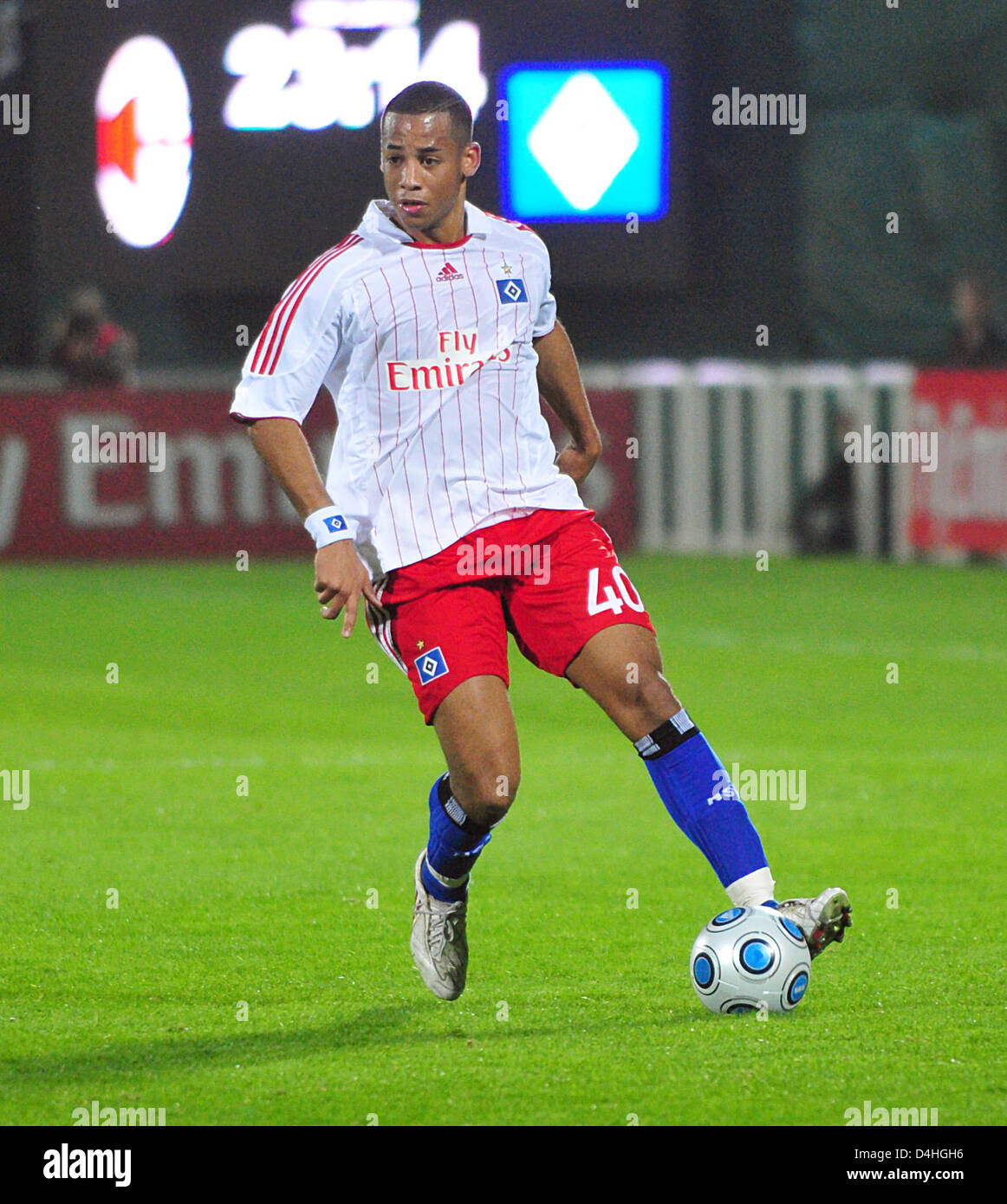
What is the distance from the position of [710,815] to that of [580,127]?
13.2m

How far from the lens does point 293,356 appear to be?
477cm

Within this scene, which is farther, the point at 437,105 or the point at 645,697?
the point at 437,105

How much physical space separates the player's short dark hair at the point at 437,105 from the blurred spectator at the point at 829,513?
40.3 ft

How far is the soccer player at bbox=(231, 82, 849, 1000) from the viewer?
15.7ft

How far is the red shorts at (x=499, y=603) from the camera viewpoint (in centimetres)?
482

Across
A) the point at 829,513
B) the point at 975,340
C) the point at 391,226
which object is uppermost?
the point at 975,340

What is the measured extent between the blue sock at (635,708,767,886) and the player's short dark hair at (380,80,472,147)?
1347 mm

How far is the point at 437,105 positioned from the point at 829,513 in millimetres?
12664
